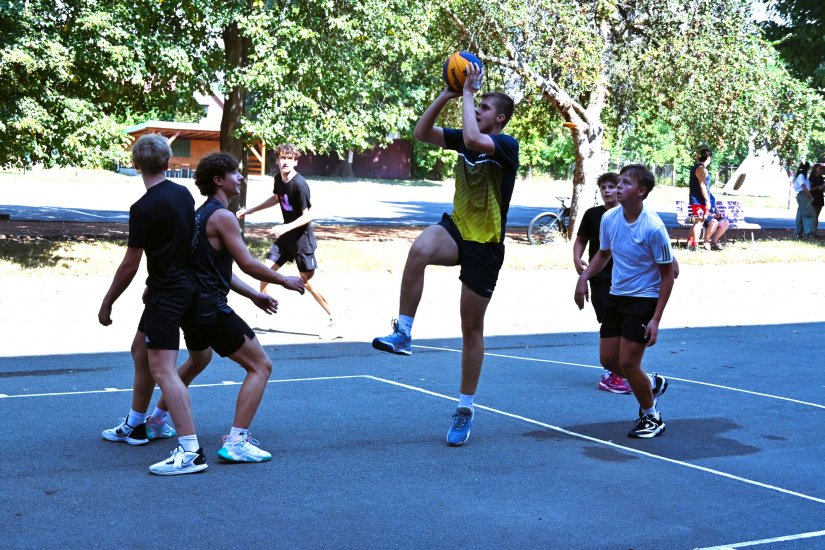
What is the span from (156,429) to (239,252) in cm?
146

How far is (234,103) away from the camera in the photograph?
61.6 feet

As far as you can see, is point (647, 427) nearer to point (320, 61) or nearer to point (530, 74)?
point (320, 61)

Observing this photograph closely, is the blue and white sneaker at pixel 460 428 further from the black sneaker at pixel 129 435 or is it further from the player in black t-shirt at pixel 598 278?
the player in black t-shirt at pixel 598 278

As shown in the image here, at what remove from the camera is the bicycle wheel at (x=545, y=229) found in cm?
2186

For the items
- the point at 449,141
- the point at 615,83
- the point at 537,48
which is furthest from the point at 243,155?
the point at 449,141

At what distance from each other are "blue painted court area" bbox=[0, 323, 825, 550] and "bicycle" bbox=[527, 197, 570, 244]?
12779mm

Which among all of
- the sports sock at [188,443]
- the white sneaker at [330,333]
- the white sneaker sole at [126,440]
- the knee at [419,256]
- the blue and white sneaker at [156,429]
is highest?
the knee at [419,256]

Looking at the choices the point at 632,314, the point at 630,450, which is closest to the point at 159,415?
the point at 630,450

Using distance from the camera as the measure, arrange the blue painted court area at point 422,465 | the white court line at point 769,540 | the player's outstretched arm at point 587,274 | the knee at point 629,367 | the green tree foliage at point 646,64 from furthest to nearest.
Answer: the green tree foliage at point 646,64 → the player's outstretched arm at point 587,274 → the knee at point 629,367 → the blue painted court area at point 422,465 → the white court line at point 769,540

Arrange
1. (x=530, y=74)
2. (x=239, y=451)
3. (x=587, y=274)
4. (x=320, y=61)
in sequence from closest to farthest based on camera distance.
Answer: (x=239, y=451)
(x=587, y=274)
(x=320, y=61)
(x=530, y=74)

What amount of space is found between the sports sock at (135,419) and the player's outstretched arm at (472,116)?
2.56 meters

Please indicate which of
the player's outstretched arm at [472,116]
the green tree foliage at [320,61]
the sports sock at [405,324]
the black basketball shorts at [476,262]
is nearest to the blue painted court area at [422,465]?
the sports sock at [405,324]

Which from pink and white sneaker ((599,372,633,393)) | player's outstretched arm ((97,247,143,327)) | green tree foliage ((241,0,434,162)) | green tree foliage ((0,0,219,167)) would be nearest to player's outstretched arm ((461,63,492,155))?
player's outstretched arm ((97,247,143,327))

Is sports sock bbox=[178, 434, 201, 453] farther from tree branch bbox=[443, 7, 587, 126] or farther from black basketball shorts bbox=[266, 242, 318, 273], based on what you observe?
tree branch bbox=[443, 7, 587, 126]
